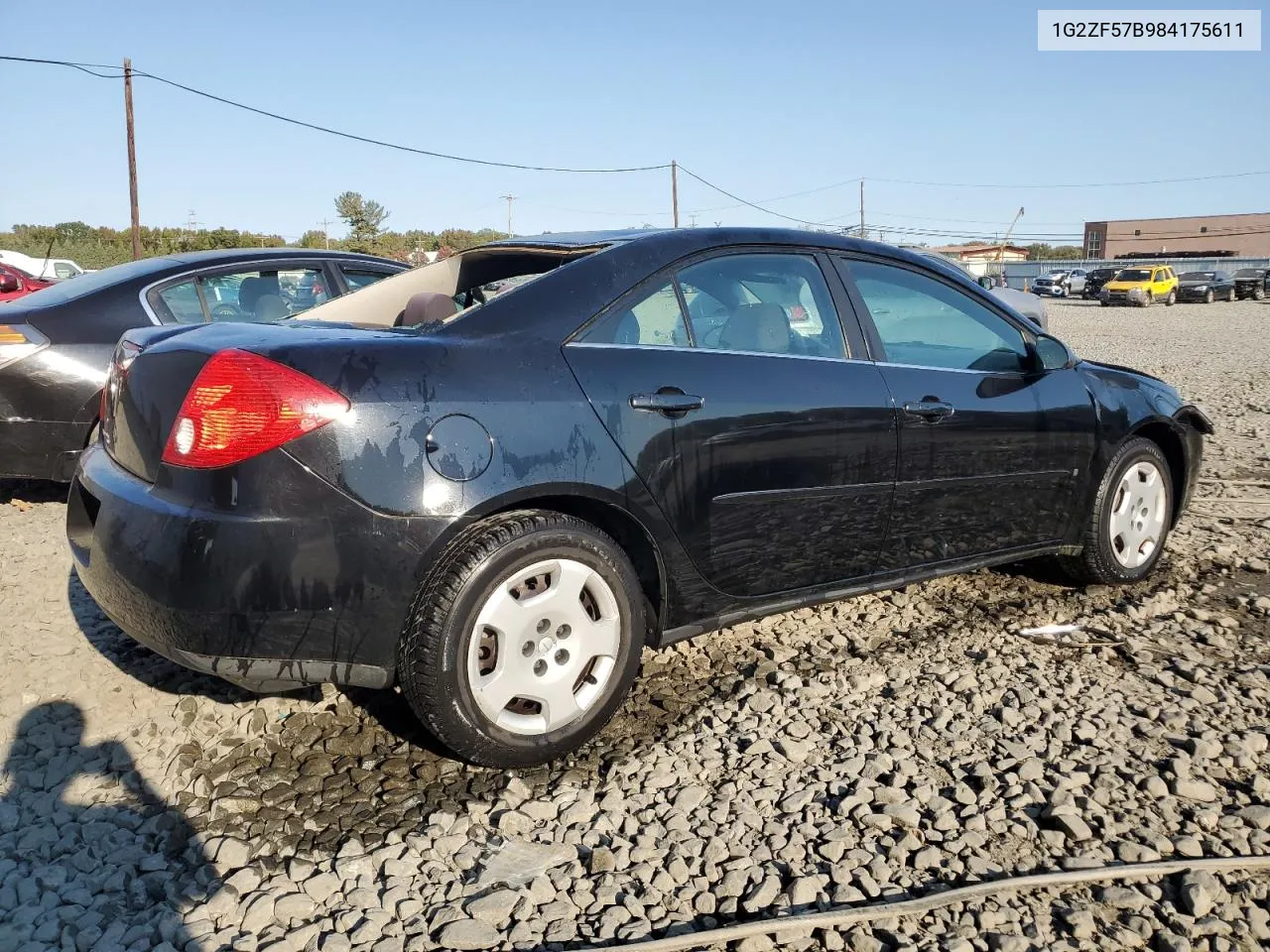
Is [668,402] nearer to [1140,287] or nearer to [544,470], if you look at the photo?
[544,470]

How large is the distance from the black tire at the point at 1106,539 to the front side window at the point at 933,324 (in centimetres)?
68

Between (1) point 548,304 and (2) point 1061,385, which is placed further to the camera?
(2) point 1061,385

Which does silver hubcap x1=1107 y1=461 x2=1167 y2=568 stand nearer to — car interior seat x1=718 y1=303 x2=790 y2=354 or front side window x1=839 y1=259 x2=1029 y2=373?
front side window x1=839 y1=259 x2=1029 y2=373

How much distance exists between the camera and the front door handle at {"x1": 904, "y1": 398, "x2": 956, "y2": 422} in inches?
135

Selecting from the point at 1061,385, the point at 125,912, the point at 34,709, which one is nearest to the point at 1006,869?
the point at 125,912

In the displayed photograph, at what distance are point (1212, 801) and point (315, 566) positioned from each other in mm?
2408

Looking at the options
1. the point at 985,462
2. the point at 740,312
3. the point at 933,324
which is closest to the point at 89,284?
the point at 740,312

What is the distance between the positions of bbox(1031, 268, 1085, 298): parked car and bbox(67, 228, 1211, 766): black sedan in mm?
50748

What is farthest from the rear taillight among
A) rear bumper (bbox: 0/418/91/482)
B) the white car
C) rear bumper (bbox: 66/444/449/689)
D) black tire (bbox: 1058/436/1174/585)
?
the white car

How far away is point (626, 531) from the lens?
2.87 m

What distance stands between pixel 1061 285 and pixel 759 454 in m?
53.4

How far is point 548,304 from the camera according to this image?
9.23ft

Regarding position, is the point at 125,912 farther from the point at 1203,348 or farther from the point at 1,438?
the point at 1203,348

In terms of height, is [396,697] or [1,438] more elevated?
[1,438]
